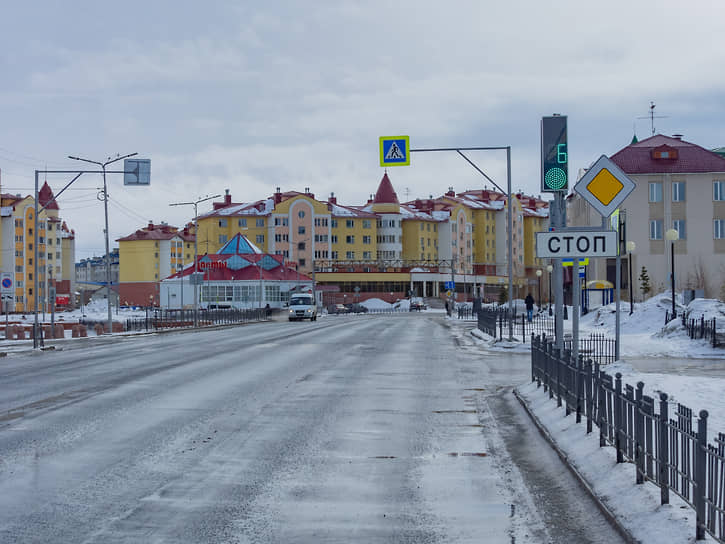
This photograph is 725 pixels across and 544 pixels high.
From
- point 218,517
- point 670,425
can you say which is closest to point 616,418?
point 670,425

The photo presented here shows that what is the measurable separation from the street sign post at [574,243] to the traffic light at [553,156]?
3.20 m

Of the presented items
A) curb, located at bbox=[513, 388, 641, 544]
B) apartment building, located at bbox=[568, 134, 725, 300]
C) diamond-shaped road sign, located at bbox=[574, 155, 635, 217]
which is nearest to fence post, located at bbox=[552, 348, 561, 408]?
curb, located at bbox=[513, 388, 641, 544]

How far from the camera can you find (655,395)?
13914 millimetres

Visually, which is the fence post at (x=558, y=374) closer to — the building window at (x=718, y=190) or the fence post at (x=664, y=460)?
the fence post at (x=664, y=460)

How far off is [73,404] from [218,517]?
8529 millimetres

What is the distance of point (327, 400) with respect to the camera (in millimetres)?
15773

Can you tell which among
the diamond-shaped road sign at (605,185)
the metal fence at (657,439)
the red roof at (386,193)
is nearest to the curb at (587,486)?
the metal fence at (657,439)

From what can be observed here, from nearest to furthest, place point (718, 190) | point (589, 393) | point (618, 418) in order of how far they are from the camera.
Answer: point (618, 418), point (589, 393), point (718, 190)

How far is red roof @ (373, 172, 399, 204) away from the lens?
156 meters

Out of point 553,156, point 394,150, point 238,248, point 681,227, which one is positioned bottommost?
point 553,156

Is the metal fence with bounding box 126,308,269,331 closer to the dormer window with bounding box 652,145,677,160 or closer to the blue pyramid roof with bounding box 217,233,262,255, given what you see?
the blue pyramid roof with bounding box 217,233,262,255

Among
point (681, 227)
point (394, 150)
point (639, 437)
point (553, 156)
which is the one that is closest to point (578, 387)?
point (639, 437)

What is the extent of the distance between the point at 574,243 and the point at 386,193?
5679 inches

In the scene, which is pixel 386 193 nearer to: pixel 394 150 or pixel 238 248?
pixel 238 248
